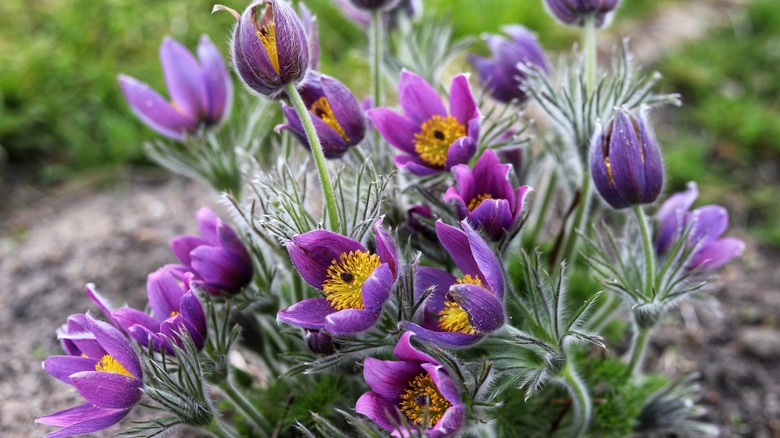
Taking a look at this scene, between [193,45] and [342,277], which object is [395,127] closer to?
[342,277]

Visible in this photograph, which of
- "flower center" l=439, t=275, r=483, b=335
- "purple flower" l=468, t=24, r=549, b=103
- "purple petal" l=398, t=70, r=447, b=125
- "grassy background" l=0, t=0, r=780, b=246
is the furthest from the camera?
"grassy background" l=0, t=0, r=780, b=246

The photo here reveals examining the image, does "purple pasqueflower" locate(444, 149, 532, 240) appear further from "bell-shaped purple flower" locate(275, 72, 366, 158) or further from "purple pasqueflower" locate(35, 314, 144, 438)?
"purple pasqueflower" locate(35, 314, 144, 438)

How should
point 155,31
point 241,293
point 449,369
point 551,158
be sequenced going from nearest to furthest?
point 449,369, point 241,293, point 551,158, point 155,31

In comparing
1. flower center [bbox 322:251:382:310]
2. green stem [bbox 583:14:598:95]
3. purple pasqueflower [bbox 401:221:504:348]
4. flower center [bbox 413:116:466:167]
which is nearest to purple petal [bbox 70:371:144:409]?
flower center [bbox 322:251:382:310]

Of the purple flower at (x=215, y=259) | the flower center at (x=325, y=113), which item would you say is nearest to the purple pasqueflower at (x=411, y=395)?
the purple flower at (x=215, y=259)

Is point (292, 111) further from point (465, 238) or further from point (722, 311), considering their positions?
point (722, 311)

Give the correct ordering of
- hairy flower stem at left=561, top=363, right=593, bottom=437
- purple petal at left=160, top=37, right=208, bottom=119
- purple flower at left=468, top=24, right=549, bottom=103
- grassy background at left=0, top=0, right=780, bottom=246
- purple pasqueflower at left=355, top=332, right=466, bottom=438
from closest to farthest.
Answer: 1. purple pasqueflower at left=355, top=332, right=466, bottom=438
2. hairy flower stem at left=561, top=363, right=593, bottom=437
3. purple flower at left=468, top=24, right=549, bottom=103
4. purple petal at left=160, top=37, right=208, bottom=119
5. grassy background at left=0, top=0, right=780, bottom=246

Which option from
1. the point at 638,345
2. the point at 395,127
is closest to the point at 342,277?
the point at 395,127

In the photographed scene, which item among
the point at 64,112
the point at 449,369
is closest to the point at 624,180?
the point at 449,369
